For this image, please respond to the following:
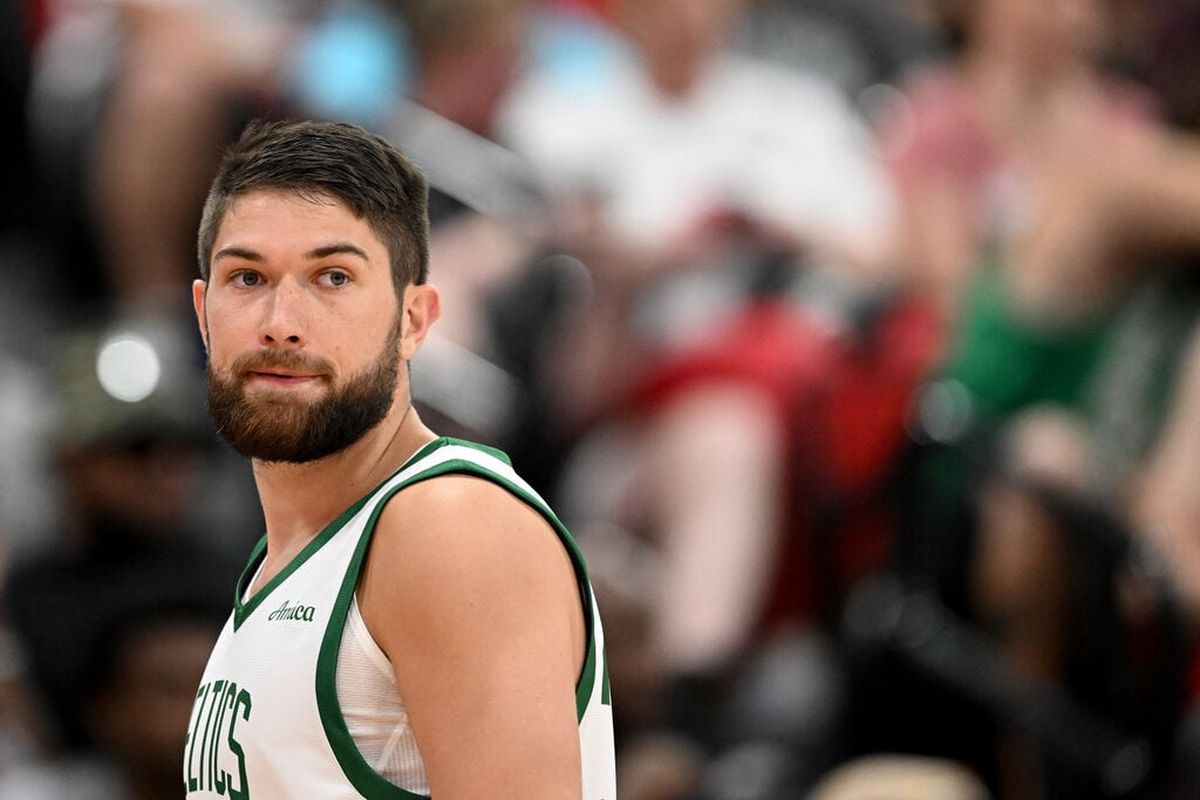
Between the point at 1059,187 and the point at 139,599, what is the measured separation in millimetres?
3105

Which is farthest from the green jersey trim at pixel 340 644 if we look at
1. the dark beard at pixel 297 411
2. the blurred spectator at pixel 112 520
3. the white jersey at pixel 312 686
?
the blurred spectator at pixel 112 520

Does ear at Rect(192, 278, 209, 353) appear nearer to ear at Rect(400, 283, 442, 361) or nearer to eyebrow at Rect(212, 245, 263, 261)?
eyebrow at Rect(212, 245, 263, 261)

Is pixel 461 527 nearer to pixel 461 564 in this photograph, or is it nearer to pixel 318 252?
pixel 461 564

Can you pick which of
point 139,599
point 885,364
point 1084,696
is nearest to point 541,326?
point 885,364

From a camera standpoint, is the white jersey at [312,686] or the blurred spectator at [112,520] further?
the blurred spectator at [112,520]

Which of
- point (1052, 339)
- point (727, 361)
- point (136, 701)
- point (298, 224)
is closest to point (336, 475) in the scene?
point (298, 224)

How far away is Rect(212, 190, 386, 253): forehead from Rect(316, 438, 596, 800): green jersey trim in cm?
31

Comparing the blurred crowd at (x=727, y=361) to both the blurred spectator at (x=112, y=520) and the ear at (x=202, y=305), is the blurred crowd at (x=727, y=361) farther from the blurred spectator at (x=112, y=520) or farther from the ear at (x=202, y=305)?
the ear at (x=202, y=305)

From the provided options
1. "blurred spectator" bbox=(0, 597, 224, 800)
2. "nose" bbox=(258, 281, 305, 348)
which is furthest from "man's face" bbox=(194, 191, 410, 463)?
"blurred spectator" bbox=(0, 597, 224, 800)

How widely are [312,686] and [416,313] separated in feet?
1.69

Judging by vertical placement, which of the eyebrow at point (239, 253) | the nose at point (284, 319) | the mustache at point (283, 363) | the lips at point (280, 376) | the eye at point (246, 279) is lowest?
the lips at point (280, 376)

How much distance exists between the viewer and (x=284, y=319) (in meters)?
2.33

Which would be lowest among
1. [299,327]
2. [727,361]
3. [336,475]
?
[336,475]

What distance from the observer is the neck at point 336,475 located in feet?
8.12
